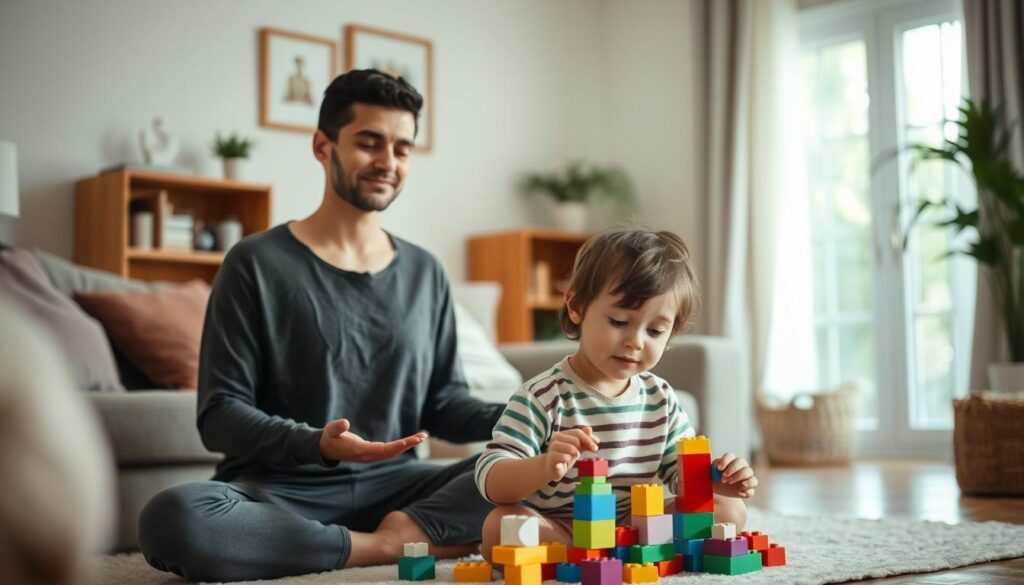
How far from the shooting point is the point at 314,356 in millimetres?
2102

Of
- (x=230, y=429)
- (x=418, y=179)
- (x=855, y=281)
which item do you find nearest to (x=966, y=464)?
(x=855, y=281)

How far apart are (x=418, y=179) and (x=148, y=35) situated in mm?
1391

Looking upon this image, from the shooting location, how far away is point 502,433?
172cm

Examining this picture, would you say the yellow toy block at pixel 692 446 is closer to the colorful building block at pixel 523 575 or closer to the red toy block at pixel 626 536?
the red toy block at pixel 626 536

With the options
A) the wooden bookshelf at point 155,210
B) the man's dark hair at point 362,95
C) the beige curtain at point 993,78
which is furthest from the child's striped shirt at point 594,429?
the beige curtain at point 993,78

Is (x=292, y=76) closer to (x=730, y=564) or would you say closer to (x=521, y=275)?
(x=521, y=275)

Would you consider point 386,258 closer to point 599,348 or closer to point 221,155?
point 599,348

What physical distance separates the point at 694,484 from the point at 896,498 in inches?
76.9

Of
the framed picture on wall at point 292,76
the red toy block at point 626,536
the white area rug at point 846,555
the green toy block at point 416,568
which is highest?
the framed picture on wall at point 292,76

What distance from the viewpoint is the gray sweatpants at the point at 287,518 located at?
73.4 inches

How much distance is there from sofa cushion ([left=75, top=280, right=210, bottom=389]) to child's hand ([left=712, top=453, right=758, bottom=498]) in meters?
1.69

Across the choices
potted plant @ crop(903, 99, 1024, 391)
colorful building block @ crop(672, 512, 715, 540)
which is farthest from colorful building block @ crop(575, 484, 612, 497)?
potted plant @ crop(903, 99, 1024, 391)

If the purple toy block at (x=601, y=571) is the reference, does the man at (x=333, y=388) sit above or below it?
above

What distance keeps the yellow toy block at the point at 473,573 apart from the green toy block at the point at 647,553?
0.22m
